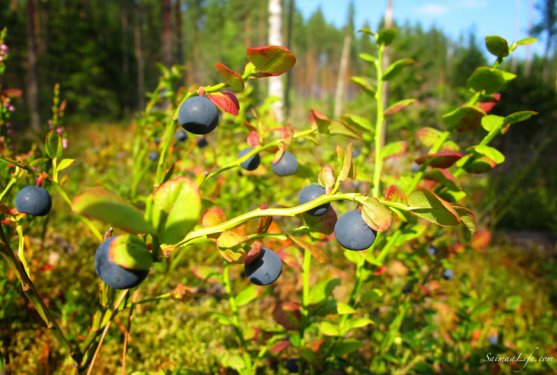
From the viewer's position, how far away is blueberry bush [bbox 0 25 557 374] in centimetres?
53

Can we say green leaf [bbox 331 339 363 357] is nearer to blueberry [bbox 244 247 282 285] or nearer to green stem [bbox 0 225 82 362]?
blueberry [bbox 244 247 282 285]

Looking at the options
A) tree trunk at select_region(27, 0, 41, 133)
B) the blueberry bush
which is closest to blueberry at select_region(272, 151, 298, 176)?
the blueberry bush

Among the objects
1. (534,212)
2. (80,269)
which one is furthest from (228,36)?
(80,269)

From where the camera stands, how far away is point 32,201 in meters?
0.69

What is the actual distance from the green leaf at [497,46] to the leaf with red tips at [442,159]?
0.85 feet

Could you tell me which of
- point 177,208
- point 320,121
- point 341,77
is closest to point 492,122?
point 320,121

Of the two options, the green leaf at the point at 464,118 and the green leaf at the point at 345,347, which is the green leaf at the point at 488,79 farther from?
the green leaf at the point at 345,347

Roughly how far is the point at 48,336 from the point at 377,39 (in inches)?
61.7

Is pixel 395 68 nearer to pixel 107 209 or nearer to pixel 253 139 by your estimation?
pixel 253 139

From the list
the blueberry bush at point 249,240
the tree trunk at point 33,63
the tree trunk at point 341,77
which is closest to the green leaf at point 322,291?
the blueberry bush at point 249,240

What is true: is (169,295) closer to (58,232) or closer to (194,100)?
(194,100)

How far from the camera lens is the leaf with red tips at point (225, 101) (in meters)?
0.58

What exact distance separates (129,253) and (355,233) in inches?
12.4

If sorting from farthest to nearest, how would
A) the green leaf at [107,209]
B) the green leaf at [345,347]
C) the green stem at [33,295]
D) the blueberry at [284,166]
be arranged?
the green leaf at [345,347] → the blueberry at [284,166] → the green stem at [33,295] → the green leaf at [107,209]
